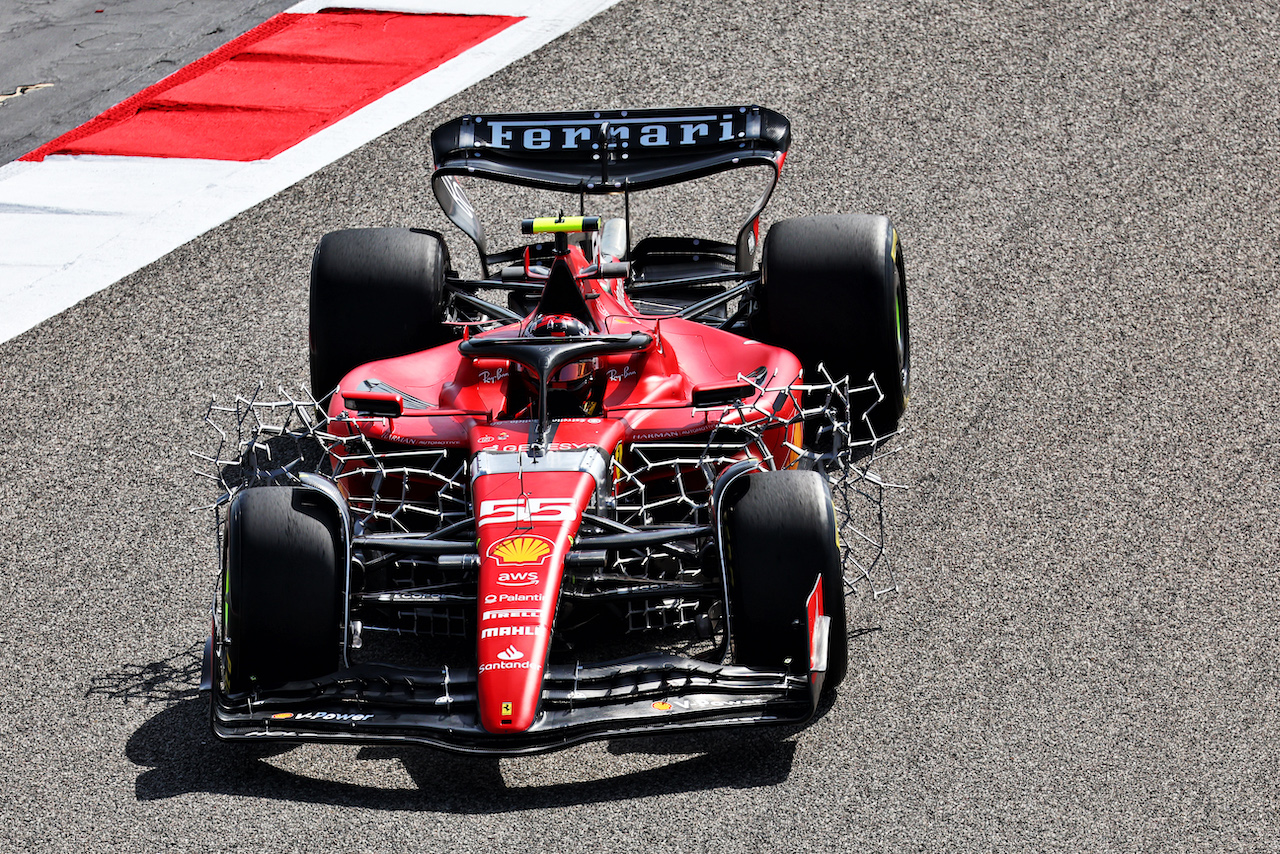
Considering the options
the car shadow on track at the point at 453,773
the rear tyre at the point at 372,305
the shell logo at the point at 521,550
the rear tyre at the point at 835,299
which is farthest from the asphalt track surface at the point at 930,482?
the rear tyre at the point at 372,305

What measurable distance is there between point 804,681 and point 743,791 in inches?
17.0

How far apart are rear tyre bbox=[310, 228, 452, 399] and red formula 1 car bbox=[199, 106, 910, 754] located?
1 centimetres

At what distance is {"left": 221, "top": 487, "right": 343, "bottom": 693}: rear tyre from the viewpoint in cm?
576

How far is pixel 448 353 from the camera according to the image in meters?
7.49

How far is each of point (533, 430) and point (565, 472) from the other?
0.41 meters

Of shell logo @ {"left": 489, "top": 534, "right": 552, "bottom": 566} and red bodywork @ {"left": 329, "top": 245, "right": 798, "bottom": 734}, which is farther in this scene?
shell logo @ {"left": 489, "top": 534, "right": 552, "bottom": 566}

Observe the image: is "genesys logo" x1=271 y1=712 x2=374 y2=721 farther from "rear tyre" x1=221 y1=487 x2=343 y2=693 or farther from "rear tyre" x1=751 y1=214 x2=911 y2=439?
"rear tyre" x1=751 y1=214 x2=911 y2=439

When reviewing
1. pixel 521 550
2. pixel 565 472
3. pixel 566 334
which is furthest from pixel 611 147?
pixel 521 550

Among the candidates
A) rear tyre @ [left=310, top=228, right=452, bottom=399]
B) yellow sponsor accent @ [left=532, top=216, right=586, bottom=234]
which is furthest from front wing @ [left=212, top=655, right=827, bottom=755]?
yellow sponsor accent @ [left=532, top=216, right=586, bottom=234]

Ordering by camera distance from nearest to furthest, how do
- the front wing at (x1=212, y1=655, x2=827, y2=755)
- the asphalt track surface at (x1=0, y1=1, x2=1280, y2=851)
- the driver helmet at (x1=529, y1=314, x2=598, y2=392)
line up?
the front wing at (x1=212, y1=655, x2=827, y2=755) < the asphalt track surface at (x1=0, y1=1, x2=1280, y2=851) < the driver helmet at (x1=529, y1=314, x2=598, y2=392)

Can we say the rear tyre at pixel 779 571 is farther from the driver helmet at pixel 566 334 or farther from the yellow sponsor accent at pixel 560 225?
the yellow sponsor accent at pixel 560 225

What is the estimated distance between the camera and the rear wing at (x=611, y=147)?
8016 millimetres

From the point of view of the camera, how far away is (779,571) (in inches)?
226

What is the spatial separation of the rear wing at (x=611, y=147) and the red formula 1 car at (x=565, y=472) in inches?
0.5
